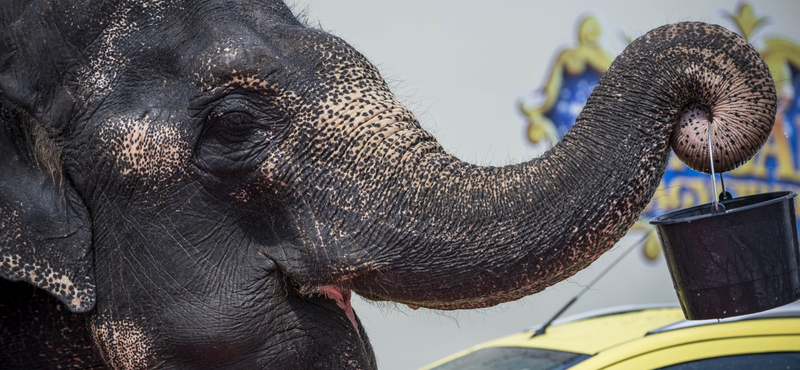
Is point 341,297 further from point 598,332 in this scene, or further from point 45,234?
point 598,332

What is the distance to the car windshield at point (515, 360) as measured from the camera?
2729mm

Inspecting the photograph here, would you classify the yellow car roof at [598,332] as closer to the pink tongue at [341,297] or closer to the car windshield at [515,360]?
the car windshield at [515,360]

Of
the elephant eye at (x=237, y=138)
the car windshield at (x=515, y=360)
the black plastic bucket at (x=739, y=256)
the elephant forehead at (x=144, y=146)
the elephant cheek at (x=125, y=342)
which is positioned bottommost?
the car windshield at (x=515, y=360)

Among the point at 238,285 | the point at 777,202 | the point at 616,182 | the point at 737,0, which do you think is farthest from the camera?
the point at 737,0

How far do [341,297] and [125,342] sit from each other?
40 centimetres

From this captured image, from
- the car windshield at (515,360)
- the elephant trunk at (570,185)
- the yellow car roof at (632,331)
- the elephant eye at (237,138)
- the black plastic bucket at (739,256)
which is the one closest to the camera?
the elephant trunk at (570,185)

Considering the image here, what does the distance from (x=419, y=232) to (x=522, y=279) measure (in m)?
0.19

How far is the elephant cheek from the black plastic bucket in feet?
3.36

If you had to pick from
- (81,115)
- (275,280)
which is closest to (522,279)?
(275,280)

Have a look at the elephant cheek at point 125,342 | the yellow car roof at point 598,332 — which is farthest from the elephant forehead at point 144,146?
the yellow car roof at point 598,332

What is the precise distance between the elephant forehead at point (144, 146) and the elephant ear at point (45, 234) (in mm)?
131

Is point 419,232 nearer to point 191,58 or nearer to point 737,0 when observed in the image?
point 191,58

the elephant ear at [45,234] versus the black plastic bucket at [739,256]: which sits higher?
the black plastic bucket at [739,256]

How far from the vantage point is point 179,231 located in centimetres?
144
